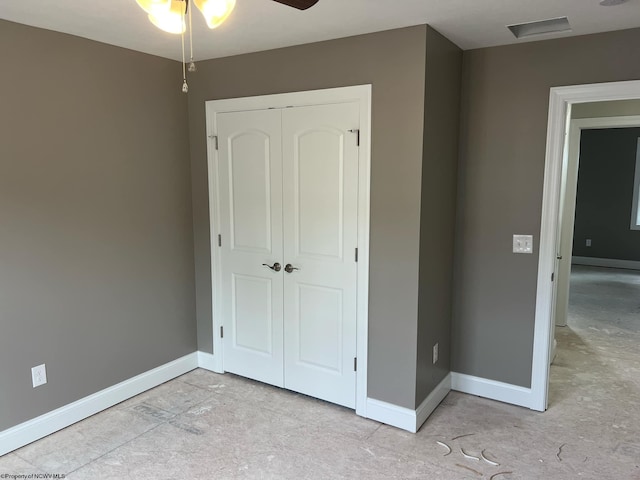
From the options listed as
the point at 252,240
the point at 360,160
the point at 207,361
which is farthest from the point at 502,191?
the point at 207,361

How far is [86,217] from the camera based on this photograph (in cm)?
287

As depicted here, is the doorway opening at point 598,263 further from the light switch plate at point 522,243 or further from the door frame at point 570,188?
the light switch plate at point 522,243

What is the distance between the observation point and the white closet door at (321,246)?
113 inches

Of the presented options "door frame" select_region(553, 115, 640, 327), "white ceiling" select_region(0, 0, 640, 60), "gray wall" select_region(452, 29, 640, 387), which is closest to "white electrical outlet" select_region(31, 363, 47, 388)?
"white ceiling" select_region(0, 0, 640, 60)

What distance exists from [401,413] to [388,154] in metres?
1.54

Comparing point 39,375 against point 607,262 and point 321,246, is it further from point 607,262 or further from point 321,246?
point 607,262

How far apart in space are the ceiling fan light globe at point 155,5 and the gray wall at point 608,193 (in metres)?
8.18

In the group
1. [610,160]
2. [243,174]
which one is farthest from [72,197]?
[610,160]

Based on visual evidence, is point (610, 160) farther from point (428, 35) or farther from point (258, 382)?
point (258, 382)

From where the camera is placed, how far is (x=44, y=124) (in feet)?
8.61

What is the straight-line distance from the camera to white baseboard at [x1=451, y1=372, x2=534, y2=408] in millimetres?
3107

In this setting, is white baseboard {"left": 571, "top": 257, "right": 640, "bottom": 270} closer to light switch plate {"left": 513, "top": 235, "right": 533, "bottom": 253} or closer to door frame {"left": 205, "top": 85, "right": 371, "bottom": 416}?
light switch plate {"left": 513, "top": 235, "right": 533, "bottom": 253}

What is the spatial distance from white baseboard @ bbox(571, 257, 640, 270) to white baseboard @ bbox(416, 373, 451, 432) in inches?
240

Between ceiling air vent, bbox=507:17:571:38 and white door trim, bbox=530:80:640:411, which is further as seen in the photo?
white door trim, bbox=530:80:640:411
